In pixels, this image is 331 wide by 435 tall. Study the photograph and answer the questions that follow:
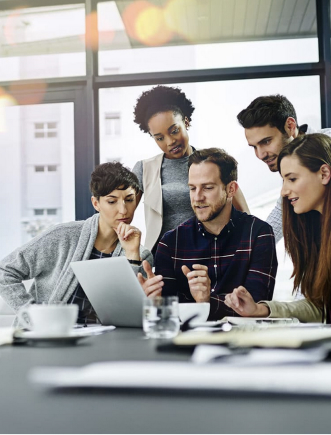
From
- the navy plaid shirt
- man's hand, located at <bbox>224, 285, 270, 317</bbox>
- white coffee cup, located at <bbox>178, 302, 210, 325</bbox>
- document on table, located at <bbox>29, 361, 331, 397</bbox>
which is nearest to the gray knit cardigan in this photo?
the navy plaid shirt

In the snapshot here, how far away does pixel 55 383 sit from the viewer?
2.27 ft

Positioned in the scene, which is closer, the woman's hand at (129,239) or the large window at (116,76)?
the woman's hand at (129,239)

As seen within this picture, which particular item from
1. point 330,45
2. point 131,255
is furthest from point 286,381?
point 330,45

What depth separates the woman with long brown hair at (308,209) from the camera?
281cm

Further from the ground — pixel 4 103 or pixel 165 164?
pixel 4 103

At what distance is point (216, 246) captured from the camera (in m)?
2.98

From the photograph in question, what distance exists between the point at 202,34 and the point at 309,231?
1.55 metres

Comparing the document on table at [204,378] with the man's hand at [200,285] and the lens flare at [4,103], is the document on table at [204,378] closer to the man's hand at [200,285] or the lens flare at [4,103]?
the man's hand at [200,285]

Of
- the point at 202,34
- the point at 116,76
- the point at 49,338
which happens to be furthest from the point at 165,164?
the point at 49,338

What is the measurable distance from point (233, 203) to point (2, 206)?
1569mm

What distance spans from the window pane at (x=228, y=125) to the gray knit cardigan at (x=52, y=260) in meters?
0.44

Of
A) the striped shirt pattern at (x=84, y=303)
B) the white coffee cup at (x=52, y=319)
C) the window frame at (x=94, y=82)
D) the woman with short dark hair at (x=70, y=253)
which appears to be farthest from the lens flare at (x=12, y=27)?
the white coffee cup at (x=52, y=319)

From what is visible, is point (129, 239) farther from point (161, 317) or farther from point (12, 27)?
point (12, 27)

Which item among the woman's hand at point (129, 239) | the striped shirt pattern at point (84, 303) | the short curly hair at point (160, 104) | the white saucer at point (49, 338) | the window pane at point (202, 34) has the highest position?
the window pane at point (202, 34)
